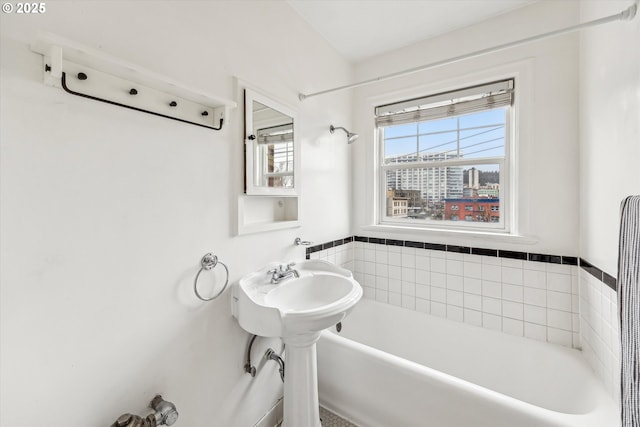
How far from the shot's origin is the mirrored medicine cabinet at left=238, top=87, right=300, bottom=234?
1.35 metres

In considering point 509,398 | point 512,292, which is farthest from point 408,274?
point 509,398

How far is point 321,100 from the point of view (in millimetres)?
1944

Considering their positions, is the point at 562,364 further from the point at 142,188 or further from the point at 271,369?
the point at 142,188

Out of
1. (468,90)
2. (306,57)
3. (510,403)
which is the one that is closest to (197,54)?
(306,57)

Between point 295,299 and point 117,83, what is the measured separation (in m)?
1.22

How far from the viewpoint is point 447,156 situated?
2057 mm

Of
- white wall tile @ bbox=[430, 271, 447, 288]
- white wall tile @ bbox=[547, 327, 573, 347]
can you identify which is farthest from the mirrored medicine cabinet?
white wall tile @ bbox=[547, 327, 573, 347]

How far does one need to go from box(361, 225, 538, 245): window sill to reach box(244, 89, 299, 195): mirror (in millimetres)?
974

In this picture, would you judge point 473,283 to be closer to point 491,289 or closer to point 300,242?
point 491,289

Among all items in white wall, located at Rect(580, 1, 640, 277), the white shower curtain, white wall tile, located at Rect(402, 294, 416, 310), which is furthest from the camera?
white wall tile, located at Rect(402, 294, 416, 310)

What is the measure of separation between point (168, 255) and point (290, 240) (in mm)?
765

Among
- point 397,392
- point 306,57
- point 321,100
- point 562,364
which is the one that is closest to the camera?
point 397,392

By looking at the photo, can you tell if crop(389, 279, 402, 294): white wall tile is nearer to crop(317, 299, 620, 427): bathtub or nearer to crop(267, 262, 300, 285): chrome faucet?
crop(317, 299, 620, 427): bathtub

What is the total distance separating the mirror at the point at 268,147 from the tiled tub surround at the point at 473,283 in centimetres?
61
